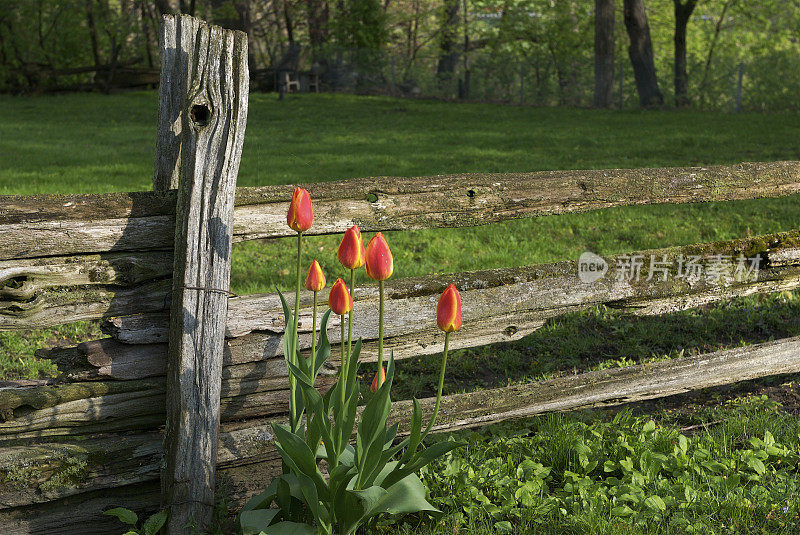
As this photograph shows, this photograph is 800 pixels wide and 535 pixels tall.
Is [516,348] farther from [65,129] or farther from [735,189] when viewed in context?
[65,129]

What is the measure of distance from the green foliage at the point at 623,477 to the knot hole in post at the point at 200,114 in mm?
1731

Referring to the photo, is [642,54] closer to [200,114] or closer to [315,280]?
[200,114]

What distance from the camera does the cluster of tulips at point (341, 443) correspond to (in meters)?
2.41

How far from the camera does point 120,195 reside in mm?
2838

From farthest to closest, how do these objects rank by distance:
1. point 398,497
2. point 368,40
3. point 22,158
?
point 368,40 < point 22,158 < point 398,497

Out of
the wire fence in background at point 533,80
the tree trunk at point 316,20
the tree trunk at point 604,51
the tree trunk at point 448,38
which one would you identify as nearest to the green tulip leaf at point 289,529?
the wire fence in background at point 533,80

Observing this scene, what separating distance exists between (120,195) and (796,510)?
2.97m

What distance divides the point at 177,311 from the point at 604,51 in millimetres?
19634

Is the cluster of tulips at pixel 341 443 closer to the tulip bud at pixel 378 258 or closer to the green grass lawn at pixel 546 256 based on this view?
the tulip bud at pixel 378 258

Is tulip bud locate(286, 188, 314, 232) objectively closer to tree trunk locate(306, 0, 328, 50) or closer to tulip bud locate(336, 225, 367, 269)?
tulip bud locate(336, 225, 367, 269)

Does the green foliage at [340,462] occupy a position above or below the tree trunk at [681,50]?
below

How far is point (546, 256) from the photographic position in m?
6.64

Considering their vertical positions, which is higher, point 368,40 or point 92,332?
point 368,40

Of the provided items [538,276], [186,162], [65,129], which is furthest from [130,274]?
[65,129]
